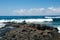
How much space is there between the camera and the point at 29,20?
5.72 metres

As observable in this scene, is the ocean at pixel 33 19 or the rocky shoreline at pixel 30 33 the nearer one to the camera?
the rocky shoreline at pixel 30 33

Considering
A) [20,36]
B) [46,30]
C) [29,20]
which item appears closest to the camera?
[20,36]

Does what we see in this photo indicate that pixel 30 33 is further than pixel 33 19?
No

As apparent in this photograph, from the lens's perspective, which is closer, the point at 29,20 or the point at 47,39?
the point at 47,39

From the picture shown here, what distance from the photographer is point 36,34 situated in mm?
4496

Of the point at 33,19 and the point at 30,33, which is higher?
the point at 33,19

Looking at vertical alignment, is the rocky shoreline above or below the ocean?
below

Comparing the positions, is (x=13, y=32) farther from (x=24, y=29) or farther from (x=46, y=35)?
(x=46, y=35)

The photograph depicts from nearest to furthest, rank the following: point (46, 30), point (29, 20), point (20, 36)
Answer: point (20, 36)
point (46, 30)
point (29, 20)

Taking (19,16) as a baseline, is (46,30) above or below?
below

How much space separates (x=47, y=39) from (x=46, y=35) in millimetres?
131

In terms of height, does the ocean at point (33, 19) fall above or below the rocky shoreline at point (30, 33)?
above

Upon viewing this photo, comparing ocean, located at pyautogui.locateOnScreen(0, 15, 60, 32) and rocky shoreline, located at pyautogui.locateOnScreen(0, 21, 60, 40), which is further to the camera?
ocean, located at pyautogui.locateOnScreen(0, 15, 60, 32)

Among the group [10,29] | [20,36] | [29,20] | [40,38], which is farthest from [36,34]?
[29,20]
